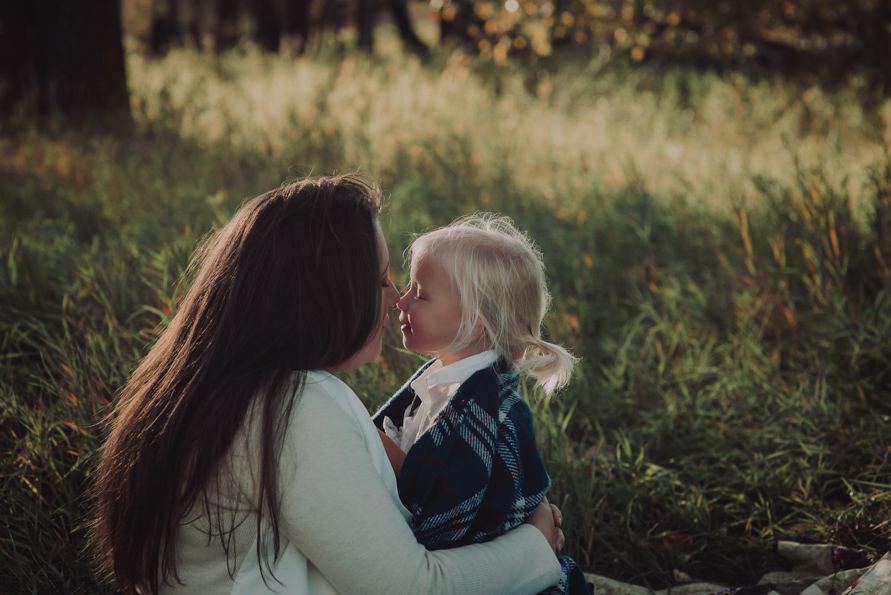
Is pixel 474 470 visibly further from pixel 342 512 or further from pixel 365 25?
pixel 365 25

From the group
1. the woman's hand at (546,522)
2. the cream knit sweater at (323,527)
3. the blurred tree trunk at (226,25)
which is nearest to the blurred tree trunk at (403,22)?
the blurred tree trunk at (226,25)

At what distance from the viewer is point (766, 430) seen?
2834 millimetres

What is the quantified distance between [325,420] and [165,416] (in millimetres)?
323

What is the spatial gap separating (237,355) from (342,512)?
347mm

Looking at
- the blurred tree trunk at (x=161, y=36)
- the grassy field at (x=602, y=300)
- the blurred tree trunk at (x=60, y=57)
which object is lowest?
the grassy field at (x=602, y=300)

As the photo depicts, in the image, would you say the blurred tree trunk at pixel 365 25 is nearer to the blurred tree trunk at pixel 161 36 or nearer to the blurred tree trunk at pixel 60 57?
the blurred tree trunk at pixel 161 36

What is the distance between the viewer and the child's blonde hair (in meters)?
1.87

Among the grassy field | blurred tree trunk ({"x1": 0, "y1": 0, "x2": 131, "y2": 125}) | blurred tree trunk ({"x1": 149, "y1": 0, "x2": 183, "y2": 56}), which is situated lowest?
the grassy field

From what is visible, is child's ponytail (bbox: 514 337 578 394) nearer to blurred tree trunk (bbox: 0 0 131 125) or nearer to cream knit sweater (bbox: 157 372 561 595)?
cream knit sweater (bbox: 157 372 561 595)

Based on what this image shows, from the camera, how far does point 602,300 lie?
12.6ft

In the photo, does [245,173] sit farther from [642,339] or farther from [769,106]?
[769,106]

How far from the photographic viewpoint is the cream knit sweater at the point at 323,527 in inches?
49.3

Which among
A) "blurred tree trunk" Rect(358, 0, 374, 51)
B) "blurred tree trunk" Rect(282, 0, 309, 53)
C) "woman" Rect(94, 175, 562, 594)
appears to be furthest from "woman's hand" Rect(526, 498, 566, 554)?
"blurred tree trunk" Rect(282, 0, 309, 53)

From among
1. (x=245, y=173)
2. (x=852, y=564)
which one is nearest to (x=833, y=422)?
(x=852, y=564)
